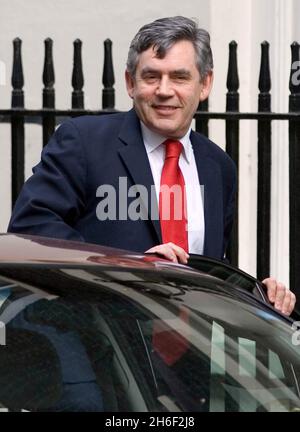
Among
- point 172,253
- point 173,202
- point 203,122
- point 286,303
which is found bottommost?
point 286,303

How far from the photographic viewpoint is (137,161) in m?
4.35

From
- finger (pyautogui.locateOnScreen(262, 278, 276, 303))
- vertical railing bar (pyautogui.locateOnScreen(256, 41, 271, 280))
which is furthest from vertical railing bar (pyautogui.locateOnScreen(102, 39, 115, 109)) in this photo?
finger (pyautogui.locateOnScreen(262, 278, 276, 303))

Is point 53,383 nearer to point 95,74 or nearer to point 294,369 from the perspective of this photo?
point 294,369

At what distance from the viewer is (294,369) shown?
3.16 m

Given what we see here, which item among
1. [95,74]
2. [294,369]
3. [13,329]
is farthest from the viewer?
[95,74]

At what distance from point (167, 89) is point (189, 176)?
31cm

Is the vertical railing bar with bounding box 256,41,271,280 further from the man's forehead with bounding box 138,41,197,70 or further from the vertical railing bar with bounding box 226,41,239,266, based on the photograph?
the man's forehead with bounding box 138,41,197,70

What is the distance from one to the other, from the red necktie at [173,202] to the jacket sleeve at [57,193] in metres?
0.26

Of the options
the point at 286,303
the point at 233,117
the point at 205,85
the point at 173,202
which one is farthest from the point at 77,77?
the point at 286,303

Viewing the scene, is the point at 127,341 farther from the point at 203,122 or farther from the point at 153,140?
the point at 203,122

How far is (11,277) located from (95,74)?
4789 millimetres

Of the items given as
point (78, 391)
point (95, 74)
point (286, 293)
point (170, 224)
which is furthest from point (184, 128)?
point (95, 74)
